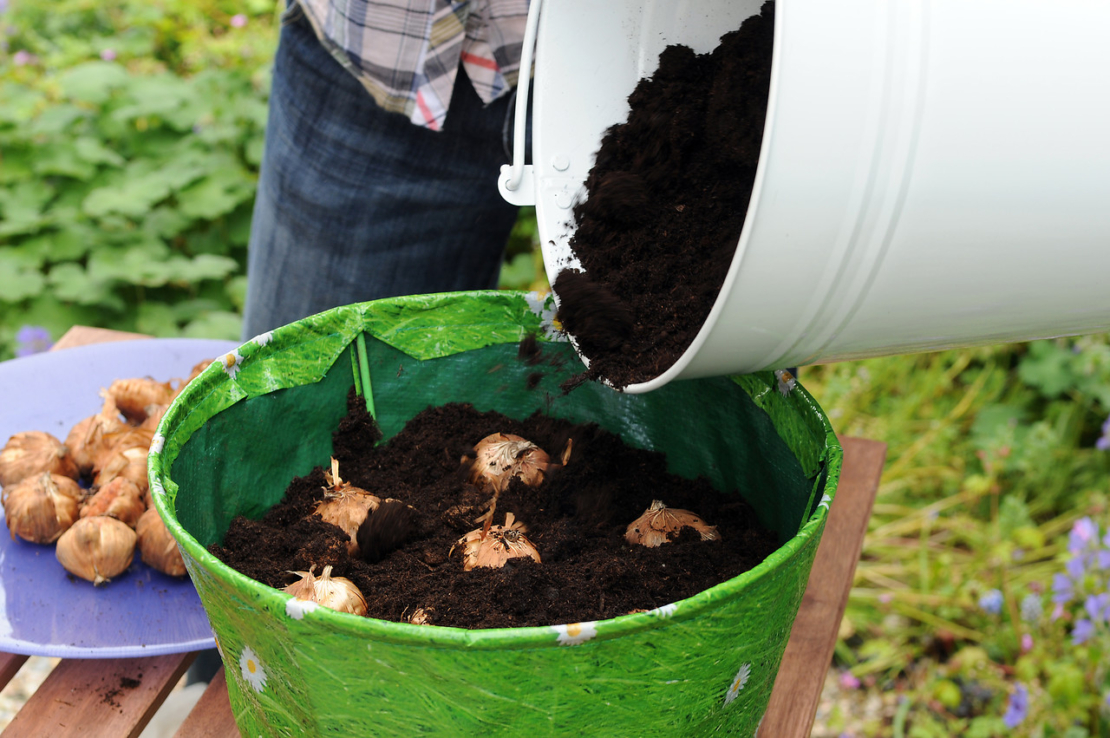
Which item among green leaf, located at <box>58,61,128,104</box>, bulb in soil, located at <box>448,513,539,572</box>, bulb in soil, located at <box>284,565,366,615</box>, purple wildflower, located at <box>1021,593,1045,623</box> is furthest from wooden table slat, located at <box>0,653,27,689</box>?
green leaf, located at <box>58,61,128,104</box>

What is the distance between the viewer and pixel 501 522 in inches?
39.0

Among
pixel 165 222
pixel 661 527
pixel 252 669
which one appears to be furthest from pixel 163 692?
pixel 165 222

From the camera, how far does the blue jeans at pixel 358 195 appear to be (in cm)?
138

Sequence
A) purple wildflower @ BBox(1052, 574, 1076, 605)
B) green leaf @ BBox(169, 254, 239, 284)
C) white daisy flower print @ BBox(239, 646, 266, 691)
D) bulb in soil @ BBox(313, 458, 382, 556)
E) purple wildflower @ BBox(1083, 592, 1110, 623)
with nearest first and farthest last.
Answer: white daisy flower print @ BBox(239, 646, 266, 691) → bulb in soil @ BBox(313, 458, 382, 556) → purple wildflower @ BBox(1083, 592, 1110, 623) → purple wildflower @ BBox(1052, 574, 1076, 605) → green leaf @ BBox(169, 254, 239, 284)

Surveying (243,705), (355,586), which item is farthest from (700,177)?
(243,705)

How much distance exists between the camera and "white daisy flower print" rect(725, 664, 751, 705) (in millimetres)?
748

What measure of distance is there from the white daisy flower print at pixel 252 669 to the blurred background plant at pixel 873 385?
1240 millimetres

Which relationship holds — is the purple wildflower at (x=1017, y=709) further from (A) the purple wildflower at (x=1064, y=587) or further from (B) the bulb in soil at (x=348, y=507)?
(B) the bulb in soil at (x=348, y=507)

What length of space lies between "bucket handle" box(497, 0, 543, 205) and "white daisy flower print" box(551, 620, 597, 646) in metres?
0.45

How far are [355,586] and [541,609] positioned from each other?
0.64 ft

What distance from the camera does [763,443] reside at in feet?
3.31

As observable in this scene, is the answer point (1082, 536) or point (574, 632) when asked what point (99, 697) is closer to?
point (574, 632)

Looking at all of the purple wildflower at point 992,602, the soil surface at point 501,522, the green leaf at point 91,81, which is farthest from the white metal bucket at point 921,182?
the green leaf at point 91,81

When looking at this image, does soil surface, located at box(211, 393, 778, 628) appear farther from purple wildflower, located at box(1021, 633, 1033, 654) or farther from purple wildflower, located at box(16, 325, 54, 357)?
purple wildflower, located at box(16, 325, 54, 357)
